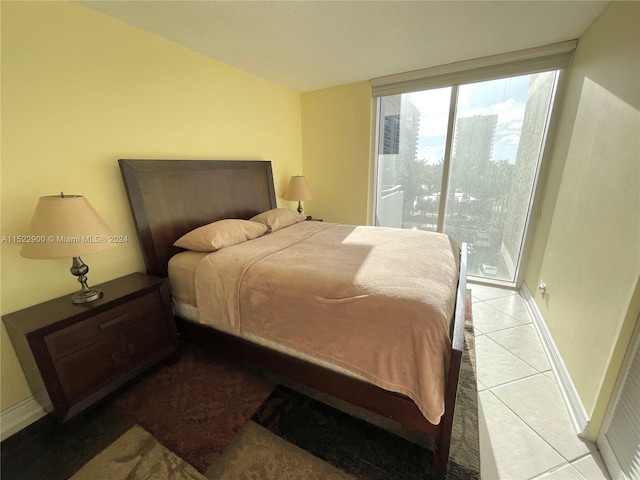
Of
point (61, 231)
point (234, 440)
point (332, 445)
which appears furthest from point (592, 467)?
point (61, 231)

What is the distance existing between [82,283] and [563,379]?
293 cm

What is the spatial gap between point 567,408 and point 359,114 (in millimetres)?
3198

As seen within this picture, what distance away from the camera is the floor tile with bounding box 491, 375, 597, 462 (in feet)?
4.16

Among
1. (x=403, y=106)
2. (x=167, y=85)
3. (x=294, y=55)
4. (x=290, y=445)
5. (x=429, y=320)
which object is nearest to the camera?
(x=429, y=320)

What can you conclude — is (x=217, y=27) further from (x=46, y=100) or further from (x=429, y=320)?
(x=429, y=320)

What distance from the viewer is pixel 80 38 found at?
1.57m

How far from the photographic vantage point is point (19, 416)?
1.44 meters

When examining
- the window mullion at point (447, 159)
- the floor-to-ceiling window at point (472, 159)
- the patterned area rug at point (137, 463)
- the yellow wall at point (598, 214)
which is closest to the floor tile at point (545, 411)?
the yellow wall at point (598, 214)

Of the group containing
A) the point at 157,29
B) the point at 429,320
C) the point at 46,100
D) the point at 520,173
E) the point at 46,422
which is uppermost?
the point at 157,29

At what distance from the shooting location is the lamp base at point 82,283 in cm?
142

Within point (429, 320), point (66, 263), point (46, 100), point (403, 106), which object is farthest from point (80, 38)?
point (403, 106)

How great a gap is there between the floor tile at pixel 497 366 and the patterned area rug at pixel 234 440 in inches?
6.5

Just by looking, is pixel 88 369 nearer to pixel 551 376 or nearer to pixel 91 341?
pixel 91 341

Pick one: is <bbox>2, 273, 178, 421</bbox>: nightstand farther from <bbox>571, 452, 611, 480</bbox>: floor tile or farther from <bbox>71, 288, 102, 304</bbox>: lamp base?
<bbox>571, 452, 611, 480</bbox>: floor tile
